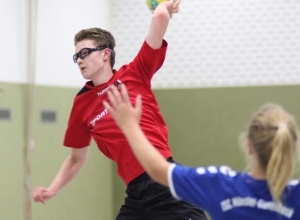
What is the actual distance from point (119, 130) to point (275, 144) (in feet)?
3.77

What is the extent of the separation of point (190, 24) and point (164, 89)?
2.30 feet

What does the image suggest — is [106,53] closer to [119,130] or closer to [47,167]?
[119,130]

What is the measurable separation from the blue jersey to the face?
138cm

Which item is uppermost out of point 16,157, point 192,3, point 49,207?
point 192,3

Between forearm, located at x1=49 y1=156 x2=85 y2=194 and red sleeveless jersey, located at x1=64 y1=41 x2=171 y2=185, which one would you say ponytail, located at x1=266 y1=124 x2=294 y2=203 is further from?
forearm, located at x1=49 y1=156 x2=85 y2=194

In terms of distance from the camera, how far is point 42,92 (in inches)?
180

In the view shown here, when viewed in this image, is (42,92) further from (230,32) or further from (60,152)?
(230,32)

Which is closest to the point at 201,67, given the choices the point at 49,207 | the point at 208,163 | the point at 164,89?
the point at 164,89

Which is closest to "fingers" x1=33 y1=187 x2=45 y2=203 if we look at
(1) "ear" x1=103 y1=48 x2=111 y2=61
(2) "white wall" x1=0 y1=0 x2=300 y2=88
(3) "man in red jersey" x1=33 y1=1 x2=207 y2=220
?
(3) "man in red jersey" x1=33 y1=1 x2=207 y2=220

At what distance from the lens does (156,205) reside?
270 cm

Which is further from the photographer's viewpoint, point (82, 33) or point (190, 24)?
point (190, 24)

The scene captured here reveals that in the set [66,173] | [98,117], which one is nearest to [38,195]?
[66,173]

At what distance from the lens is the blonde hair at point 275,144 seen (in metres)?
1.76

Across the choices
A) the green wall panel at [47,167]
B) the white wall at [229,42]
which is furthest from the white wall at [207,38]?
the green wall panel at [47,167]
